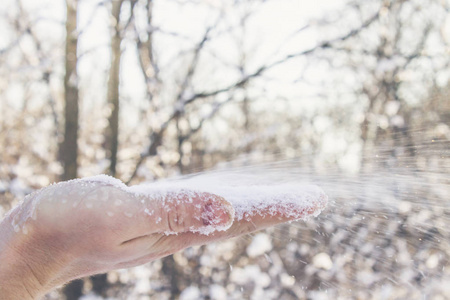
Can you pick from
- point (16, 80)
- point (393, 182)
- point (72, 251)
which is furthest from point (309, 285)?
point (16, 80)

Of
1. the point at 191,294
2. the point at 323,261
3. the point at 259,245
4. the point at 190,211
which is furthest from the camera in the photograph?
the point at 259,245

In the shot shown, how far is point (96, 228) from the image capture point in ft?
4.16

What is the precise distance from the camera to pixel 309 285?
457 cm

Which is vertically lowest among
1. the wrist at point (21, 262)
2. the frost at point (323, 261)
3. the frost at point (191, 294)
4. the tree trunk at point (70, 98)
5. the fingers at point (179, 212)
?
the frost at point (191, 294)

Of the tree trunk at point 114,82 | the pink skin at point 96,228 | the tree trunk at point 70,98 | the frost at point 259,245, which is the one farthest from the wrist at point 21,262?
the frost at point 259,245

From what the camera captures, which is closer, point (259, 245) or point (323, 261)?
point (323, 261)

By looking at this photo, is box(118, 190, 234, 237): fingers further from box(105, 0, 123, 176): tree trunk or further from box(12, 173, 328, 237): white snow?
box(105, 0, 123, 176): tree trunk

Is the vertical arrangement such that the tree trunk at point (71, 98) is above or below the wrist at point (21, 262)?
above

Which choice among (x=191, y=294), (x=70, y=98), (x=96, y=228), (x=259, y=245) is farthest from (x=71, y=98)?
(x=96, y=228)

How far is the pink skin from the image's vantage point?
4.10 feet

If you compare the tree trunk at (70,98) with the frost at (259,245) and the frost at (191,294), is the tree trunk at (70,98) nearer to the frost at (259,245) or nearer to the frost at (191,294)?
the frost at (191,294)

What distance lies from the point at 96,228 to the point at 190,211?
0.30 meters

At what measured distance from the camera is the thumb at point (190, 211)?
1.23 m

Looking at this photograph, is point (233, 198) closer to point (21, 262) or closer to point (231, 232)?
point (231, 232)
